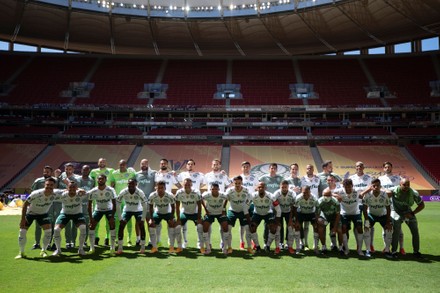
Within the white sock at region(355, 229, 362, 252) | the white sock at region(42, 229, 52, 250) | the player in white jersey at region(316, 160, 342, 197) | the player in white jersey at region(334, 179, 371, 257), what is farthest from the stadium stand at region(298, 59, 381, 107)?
the white sock at region(42, 229, 52, 250)

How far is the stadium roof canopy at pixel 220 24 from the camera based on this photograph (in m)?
36.9

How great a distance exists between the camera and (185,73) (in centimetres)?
4803

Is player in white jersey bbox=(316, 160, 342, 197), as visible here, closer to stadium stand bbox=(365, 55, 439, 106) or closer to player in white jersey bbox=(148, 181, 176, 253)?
player in white jersey bbox=(148, 181, 176, 253)

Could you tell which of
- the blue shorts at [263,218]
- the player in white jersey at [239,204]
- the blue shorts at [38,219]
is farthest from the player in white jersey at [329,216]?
the blue shorts at [38,219]

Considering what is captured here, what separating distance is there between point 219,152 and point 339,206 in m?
29.7

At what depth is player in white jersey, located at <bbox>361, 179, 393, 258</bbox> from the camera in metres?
9.98

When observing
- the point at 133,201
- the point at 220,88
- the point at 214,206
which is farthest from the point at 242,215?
the point at 220,88

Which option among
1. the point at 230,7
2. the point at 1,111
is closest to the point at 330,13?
the point at 230,7

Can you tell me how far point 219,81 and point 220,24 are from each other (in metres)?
8.03

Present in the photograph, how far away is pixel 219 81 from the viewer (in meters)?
46.7

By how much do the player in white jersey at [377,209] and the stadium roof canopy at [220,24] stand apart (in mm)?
29887

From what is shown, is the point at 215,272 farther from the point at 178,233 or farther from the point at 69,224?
the point at 69,224

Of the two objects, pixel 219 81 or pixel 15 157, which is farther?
pixel 219 81

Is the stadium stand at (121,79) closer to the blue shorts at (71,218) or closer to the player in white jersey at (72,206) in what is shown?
the player in white jersey at (72,206)
